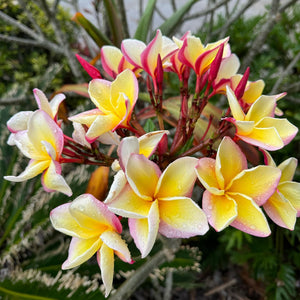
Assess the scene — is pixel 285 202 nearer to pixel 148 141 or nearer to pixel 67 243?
pixel 148 141

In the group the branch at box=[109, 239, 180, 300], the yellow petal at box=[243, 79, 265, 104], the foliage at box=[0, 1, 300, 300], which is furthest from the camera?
the foliage at box=[0, 1, 300, 300]

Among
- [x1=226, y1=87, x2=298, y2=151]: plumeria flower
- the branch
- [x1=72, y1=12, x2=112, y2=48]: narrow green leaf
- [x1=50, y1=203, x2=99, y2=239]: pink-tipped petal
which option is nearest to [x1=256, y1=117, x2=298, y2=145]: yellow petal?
[x1=226, y1=87, x2=298, y2=151]: plumeria flower

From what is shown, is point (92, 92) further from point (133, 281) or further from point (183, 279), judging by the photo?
point (183, 279)

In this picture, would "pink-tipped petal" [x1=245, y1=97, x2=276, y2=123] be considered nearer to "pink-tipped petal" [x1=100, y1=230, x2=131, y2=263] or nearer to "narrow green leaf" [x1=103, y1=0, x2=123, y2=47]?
"pink-tipped petal" [x1=100, y1=230, x2=131, y2=263]

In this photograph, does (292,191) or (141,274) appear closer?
(292,191)

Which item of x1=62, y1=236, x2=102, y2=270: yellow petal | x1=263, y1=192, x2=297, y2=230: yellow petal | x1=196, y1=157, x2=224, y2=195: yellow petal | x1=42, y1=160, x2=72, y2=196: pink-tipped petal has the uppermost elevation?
x1=42, y1=160, x2=72, y2=196: pink-tipped petal

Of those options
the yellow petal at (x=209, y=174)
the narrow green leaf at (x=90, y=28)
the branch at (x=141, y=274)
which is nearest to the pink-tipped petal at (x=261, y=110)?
the yellow petal at (x=209, y=174)

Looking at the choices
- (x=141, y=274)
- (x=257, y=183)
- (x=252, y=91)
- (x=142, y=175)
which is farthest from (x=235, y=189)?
(x=141, y=274)

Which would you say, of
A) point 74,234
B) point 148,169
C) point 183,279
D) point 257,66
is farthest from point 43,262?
point 257,66
